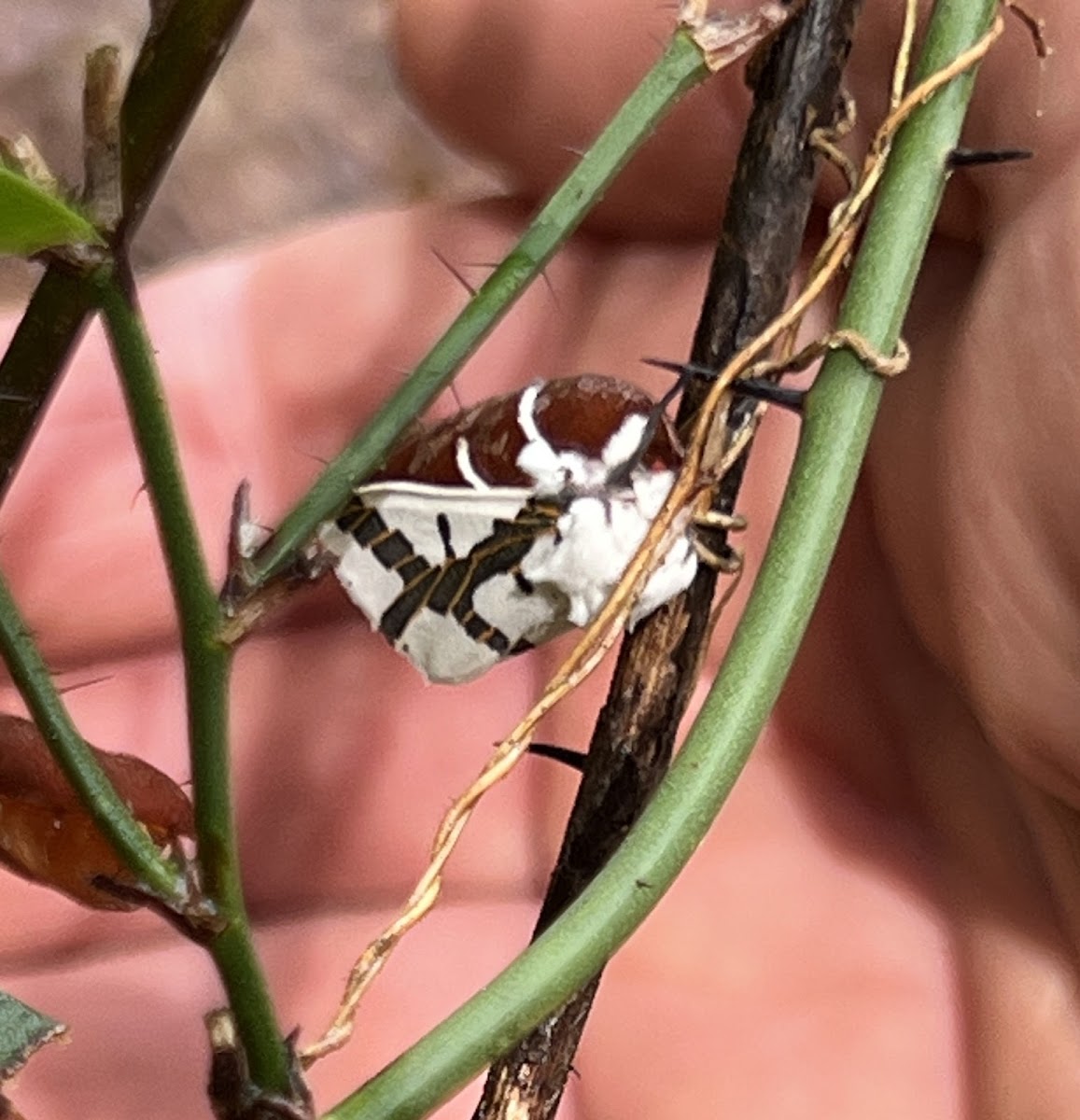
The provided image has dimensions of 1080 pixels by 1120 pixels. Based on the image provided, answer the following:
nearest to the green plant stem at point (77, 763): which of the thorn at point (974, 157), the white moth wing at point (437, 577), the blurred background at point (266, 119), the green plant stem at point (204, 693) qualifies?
the green plant stem at point (204, 693)

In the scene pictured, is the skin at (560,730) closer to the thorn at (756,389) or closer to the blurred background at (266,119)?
the thorn at (756,389)

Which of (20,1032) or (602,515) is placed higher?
(602,515)

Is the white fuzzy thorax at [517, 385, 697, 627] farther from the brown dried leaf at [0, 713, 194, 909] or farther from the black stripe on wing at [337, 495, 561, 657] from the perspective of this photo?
the brown dried leaf at [0, 713, 194, 909]

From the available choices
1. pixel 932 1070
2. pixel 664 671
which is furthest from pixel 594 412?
pixel 932 1070

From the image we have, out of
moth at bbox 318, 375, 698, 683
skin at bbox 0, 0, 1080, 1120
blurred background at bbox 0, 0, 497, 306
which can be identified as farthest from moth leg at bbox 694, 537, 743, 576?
blurred background at bbox 0, 0, 497, 306

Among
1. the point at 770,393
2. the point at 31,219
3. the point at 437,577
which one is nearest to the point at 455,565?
the point at 437,577

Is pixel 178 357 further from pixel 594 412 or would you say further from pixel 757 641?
pixel 757 641

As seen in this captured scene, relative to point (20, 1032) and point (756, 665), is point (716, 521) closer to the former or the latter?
point (756, 665)
